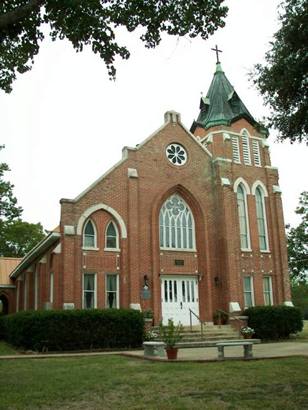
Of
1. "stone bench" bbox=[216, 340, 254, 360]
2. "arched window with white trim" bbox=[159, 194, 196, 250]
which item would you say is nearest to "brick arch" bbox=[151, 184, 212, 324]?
"arched window with white trim" bbox=[159, 194, 196, 250]

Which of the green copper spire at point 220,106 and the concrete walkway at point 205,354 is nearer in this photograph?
the concrete walkway at point 205,354

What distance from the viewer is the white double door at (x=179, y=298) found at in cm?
2269

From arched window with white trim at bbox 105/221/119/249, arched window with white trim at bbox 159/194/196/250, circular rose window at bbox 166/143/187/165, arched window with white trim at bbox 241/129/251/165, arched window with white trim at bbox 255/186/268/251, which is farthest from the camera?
arched window with white trim at bbox 241/129/251/165

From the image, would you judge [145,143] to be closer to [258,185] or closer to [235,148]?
[235,148]

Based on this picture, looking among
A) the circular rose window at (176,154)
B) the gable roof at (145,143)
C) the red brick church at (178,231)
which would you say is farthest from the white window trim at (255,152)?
the circular rose window at (176,154)

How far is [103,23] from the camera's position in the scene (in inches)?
376

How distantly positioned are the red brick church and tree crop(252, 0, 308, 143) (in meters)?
11.3

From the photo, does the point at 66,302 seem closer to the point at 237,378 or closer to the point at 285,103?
the point at 237,378

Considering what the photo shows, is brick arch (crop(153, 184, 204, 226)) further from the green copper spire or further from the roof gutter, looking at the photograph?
the roof gutter

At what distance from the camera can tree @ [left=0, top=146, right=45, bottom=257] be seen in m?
35.2

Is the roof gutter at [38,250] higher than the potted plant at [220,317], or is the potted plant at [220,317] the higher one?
the roof gutter at [38,250]

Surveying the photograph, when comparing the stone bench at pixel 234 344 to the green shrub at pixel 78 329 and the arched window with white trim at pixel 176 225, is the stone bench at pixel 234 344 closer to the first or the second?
the green shrub at pixel 78 329

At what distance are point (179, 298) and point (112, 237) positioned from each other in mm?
4615

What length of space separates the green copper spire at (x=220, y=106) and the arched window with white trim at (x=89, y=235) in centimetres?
969
